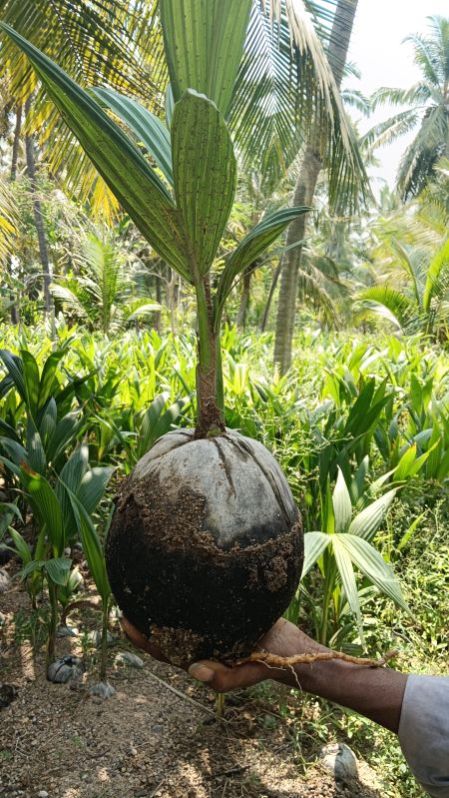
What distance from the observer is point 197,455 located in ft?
2.92

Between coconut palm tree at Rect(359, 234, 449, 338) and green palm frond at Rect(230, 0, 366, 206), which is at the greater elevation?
green palm frond at Rect(230, 0, 366, 206)

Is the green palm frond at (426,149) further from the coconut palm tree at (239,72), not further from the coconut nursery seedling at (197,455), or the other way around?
the coconut nursery seedling at (197,455)

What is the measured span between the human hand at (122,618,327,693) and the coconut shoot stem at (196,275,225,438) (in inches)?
13.0

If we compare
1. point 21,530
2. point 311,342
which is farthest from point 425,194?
point 21,530

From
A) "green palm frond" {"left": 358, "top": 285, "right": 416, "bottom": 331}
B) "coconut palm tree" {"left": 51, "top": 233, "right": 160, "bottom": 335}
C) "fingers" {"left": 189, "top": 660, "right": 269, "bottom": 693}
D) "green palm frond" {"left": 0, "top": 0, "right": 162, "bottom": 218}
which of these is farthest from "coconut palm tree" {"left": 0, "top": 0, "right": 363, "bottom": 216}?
"coconut palm tree" {"left": 51, "top": 233, "right": 160, "bottom": 335}

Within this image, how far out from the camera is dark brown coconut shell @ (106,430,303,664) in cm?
85

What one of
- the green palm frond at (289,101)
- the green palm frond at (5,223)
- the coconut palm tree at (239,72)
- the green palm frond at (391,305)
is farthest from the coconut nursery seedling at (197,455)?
the green palm frond at (391,305)

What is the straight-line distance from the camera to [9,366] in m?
2.63

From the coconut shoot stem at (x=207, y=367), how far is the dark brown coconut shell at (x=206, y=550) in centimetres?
3

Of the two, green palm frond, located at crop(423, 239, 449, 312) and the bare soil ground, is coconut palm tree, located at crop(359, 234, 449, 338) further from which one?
the bare soil ground

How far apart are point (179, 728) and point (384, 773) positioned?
612 millimetres

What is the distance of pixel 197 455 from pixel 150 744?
4.48 ft

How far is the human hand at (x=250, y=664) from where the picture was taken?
92 centimetres

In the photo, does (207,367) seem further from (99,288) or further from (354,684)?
(99,288)
